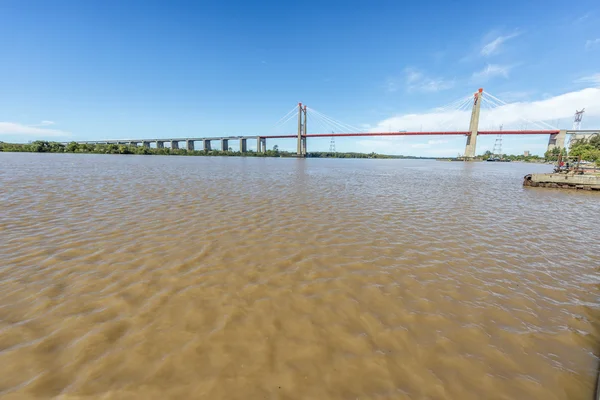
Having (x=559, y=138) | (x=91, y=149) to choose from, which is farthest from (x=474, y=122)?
(x=91, y=149)

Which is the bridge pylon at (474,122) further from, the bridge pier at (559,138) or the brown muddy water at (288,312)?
Answer: the brown muddy water at (288,312)

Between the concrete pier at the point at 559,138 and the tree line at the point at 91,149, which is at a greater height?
the concrete pier at the point at 559,138

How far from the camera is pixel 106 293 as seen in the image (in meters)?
3.82

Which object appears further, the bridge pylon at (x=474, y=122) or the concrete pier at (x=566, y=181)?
the bridge pylon at (x=474, y=122)

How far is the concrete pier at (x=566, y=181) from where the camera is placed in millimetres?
20500

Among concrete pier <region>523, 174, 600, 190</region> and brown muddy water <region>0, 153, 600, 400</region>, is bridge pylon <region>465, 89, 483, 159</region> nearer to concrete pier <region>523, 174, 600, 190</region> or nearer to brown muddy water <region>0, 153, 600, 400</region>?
concrete pier <region>523, 174, 600, 190</region>

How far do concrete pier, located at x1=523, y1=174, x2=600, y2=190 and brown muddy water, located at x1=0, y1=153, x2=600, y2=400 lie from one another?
67.0 ft

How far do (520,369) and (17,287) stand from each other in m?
7.01

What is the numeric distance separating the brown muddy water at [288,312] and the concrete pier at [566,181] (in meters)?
20.4

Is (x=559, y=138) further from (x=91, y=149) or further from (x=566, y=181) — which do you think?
(x=91, y=149)

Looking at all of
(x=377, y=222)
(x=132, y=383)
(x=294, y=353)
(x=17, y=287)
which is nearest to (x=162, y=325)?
(x=132, y=383)

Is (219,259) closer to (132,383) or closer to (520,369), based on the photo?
(132,383)

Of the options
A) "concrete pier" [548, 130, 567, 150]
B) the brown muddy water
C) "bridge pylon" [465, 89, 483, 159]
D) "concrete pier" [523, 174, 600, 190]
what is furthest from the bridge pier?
the brown muddy water

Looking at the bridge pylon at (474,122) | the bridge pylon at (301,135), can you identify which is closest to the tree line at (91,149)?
the bridge pylon at (301,135)
